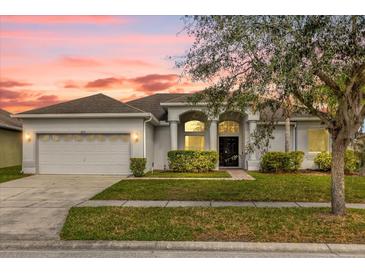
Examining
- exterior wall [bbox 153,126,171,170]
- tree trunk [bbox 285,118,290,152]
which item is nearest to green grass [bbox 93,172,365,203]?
tree trunk [bbox 285,118,290,152]

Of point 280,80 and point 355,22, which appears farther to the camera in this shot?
point 355,22

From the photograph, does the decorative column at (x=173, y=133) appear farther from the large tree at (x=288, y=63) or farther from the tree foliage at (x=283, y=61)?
the tree foliage at (x=283, y=61)

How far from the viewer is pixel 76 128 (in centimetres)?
1775

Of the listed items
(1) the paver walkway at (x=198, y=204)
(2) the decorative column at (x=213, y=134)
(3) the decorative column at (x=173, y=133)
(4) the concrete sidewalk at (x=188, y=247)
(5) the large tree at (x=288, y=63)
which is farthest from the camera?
(3) the decorative column at (x=173, y=133)

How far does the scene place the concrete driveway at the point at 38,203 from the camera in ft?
22.5

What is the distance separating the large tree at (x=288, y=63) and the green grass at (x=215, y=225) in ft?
3.08

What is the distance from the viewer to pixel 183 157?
723 inches

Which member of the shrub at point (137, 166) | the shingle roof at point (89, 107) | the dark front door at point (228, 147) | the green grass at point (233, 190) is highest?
the shingle roof at point (89, 107)

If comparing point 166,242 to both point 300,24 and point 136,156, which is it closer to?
point 300,24

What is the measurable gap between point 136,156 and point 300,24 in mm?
11924

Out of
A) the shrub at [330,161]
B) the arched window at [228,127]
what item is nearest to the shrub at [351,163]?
the shrub at [330,161]

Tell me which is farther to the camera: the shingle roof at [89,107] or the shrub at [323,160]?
the shrub at [323,160]
